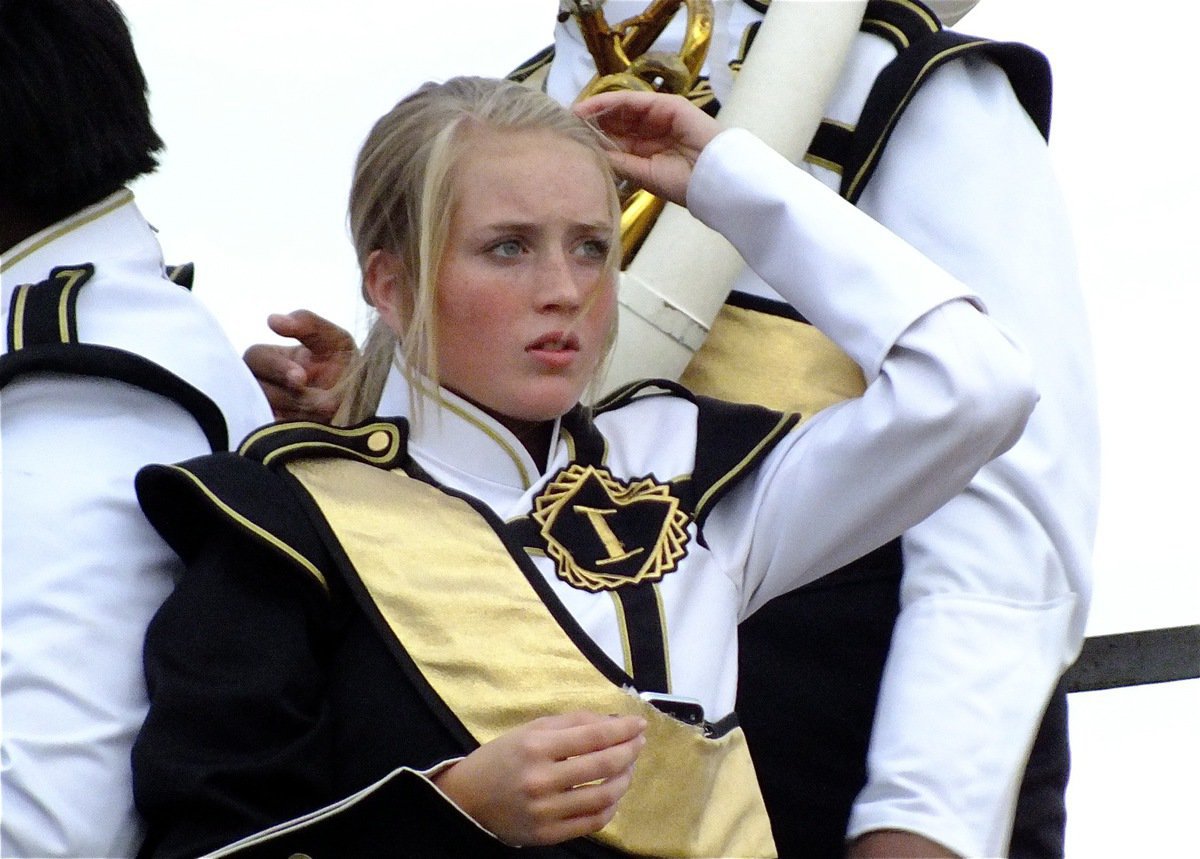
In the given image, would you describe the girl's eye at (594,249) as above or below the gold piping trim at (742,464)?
above

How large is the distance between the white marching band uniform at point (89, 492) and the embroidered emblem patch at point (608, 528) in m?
0.36

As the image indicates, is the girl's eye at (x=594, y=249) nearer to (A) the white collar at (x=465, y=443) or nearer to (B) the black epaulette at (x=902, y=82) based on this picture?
(A) the white collar at (x=465, y=443)

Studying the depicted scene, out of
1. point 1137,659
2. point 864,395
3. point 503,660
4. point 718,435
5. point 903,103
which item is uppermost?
point 903,103

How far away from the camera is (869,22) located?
2736mm

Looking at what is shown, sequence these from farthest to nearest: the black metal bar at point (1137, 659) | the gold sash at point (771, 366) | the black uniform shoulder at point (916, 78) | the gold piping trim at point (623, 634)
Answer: the black metal bar at point (1137, 659) → the black uniform shoulder at point (916, 78) → the gold sash at point (771, 366) → the gold piping trim at point (623, 634)

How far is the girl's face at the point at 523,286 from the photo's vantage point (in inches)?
81.7

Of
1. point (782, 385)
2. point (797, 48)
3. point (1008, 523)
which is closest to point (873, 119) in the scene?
point (797, 48)

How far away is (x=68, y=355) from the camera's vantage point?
6.91 ft

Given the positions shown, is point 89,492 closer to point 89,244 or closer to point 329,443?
point 329,443

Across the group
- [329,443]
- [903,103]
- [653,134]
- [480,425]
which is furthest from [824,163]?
[329,443]

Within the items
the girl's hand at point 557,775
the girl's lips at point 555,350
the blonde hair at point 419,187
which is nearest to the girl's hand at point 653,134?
the blonde hair at point 419,187

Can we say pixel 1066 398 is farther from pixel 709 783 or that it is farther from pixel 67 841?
pixel 67 841

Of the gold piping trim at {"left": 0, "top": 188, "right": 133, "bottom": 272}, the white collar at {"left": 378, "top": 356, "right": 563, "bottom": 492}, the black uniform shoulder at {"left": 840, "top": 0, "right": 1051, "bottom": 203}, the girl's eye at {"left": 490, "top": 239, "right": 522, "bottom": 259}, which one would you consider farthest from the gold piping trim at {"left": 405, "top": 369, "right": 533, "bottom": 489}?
the black uniform shoulder at {"left": 840, "top": 0, "right": 1051, "bottom": 203}

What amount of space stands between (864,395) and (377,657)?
1.73ft
